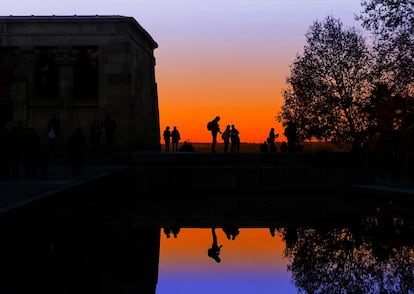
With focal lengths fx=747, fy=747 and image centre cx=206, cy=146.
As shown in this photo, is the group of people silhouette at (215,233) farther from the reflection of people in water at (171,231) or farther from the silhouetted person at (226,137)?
A: the silhouetted person at (226,137)

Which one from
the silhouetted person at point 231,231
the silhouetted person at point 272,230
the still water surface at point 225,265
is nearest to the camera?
the still water surface at point 225,265

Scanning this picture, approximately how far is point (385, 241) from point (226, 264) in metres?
3.77

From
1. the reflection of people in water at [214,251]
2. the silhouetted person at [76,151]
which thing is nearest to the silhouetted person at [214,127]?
the silhouetted person at [76,151]

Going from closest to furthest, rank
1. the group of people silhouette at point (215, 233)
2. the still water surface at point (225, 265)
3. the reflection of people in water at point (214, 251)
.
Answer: the still water surface at point (225, 265), the reflection of people in water at point (214, 251), the group of people silhouette at point (215, 233)

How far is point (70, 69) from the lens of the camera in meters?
38.9

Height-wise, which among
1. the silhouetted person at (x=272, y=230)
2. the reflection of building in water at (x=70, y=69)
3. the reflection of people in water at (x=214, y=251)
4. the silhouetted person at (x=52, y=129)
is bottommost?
the silhouetted person at (x=272, y=230)

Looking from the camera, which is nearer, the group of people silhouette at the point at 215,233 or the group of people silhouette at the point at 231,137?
the group of people silhouette at the point at 215,233

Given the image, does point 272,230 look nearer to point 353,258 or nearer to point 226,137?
point 353,258

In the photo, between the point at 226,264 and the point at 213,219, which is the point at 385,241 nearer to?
the point at 226,264

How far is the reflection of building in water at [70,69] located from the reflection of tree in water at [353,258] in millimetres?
24518

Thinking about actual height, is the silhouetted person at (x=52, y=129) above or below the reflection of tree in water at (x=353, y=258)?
above

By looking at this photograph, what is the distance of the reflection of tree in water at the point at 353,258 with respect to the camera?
8.96 metres

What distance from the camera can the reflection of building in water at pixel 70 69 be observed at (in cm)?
3866

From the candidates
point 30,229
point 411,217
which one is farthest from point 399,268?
point 411,217
